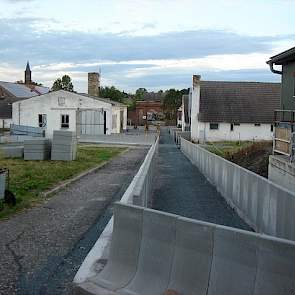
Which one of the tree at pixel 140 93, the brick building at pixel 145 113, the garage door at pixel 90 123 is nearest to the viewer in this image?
→ the garage door at pixel 90 123

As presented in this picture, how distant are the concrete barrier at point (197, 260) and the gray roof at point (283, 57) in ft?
48.6

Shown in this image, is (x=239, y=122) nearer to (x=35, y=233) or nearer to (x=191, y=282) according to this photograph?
(x=35, y=233)

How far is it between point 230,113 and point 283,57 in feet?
122

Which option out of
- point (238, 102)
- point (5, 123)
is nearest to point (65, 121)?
point (238, 102)

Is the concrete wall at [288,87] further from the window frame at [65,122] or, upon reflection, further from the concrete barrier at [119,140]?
the window frame at [65,122]

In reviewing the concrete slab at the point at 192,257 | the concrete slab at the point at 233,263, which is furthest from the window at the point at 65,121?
the concrete slab at the point at 233,263

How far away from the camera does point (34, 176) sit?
66.8ft

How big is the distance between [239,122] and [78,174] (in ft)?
124

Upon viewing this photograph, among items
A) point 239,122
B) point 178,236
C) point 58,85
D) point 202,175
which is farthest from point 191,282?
point 58,85

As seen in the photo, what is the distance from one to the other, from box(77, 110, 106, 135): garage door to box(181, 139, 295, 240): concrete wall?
133ft

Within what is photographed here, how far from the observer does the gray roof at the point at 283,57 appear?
19.9m

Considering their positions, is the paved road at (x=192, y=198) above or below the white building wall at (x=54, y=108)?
below

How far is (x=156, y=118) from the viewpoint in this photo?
127 m

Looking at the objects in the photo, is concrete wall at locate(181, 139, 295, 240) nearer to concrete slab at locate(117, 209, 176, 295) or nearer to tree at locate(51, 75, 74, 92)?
concrete slab at locate(117, 209, 176, 295)
